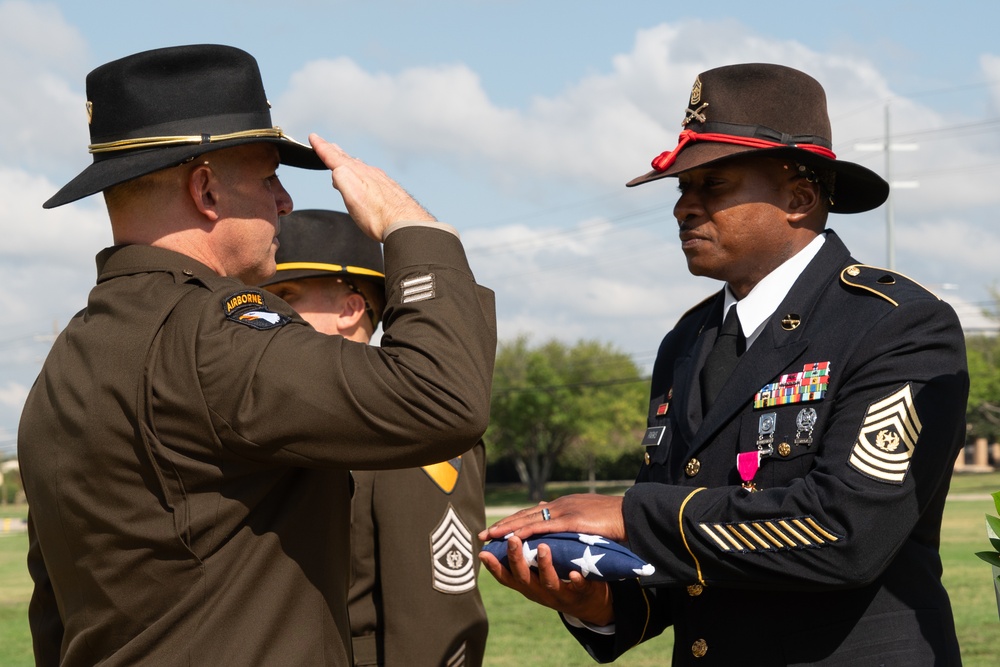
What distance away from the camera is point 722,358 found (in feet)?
11.7

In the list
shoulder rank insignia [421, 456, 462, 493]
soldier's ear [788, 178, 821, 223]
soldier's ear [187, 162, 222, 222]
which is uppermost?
soldier's ear [187, 162, 222, 222]

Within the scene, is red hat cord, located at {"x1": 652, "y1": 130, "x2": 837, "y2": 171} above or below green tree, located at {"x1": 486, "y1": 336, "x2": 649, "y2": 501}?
above

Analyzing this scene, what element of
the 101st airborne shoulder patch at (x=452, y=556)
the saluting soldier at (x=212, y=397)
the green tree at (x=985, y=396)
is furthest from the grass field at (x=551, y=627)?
the green tree at (x=985, y=396)

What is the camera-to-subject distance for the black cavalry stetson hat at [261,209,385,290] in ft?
16.1

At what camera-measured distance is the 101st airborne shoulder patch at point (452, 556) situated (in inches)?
166

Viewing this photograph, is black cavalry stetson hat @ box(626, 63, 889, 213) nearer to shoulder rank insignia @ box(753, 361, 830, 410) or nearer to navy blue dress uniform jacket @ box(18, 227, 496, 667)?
shoulder rank insignia @ box(753, 361, 830, 410)

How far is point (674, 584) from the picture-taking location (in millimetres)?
3037

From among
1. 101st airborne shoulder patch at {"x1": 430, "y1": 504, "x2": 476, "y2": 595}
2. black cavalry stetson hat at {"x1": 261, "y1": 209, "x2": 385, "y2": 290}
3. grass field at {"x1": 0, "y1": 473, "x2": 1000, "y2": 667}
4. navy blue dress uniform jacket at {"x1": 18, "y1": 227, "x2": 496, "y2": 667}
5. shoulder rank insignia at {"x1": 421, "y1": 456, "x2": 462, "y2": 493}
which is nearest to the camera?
navy blue dress uniform jacket at {"x1": 18, "y1": 227, "x2": 496, "y2": 667}

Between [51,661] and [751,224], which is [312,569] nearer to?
[51,661]

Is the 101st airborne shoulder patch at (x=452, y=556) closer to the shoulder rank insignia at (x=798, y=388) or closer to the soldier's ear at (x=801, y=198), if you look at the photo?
the shoulder rank insignia at (x=798, y=388)

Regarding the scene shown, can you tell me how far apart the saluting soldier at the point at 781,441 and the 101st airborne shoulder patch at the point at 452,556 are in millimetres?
794

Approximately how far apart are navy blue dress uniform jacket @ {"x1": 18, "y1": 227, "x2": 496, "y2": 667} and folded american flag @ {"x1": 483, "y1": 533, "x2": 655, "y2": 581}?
0.58 m

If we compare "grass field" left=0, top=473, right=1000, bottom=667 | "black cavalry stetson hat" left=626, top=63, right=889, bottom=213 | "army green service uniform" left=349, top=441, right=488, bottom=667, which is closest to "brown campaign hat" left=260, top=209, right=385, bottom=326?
"army green service uniform" left=349, top=441, right=488, bottom=667

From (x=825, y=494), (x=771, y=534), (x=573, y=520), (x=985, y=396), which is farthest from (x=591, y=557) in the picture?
(x=985, y=396)
